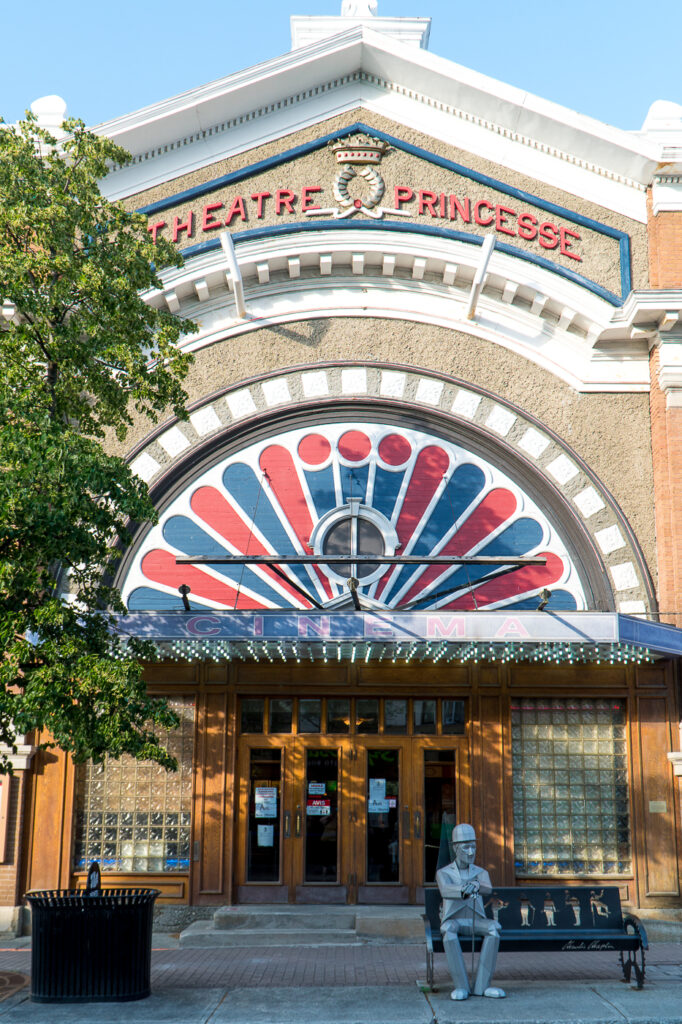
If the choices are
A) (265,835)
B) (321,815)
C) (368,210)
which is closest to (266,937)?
(265,835)

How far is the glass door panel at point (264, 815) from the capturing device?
45.4ft

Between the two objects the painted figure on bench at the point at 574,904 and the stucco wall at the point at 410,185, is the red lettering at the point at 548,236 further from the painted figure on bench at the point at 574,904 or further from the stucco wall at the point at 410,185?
the painted figure on bench at the point at 574,904

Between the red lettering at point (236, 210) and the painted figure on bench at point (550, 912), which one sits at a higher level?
the red lettering at point (236, 210)

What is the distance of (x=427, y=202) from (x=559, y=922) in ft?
34.3

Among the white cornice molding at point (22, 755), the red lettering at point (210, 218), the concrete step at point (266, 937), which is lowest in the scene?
the concrete step at point (266, 937)

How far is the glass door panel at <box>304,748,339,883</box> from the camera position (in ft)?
45.3

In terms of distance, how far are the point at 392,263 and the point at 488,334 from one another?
5.97ft

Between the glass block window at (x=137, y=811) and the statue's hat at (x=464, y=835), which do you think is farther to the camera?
the glass block window at (x=137, y=811)

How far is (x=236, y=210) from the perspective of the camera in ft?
50.4

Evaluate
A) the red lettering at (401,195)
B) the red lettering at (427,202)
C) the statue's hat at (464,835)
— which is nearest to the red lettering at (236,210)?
the red lettering at (401,195)

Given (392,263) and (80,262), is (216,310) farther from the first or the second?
(80,262)

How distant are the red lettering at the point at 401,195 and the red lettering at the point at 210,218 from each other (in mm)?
2709

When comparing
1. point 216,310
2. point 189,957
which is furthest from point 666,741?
point 216,310

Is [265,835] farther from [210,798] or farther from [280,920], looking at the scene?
[280,920]
